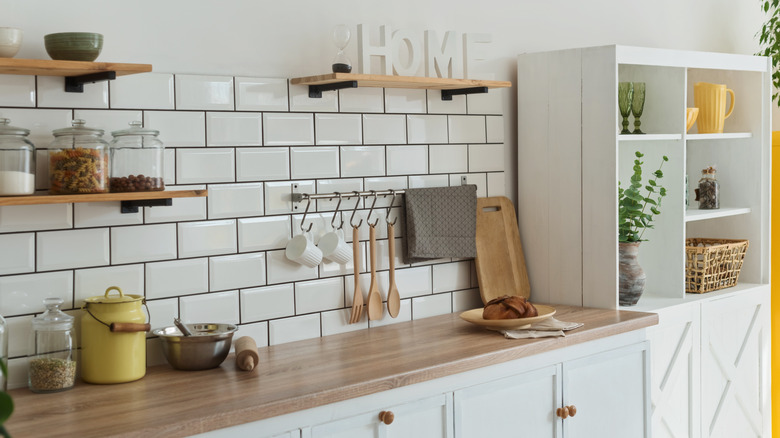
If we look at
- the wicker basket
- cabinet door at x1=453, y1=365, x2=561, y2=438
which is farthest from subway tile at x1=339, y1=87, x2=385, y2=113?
the wicker basket

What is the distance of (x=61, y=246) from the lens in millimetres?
2281

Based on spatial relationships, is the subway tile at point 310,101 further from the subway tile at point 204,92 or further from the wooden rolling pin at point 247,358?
the wooden rolling pin at point 247,358

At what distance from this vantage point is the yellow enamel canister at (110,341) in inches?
87.6

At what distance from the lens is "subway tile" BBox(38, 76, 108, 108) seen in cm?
224

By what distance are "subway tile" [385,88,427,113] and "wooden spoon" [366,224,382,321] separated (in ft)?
1.50

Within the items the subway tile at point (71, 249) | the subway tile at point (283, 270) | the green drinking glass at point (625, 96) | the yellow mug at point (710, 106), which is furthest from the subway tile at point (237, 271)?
the yellow mug at point (710, 106)

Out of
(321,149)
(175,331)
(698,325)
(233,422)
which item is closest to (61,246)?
(175,331)

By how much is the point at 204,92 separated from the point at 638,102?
1.85m

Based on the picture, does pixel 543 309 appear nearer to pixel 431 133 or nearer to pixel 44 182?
pixel 431 133

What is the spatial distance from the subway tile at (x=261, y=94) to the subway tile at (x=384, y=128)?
357 millimetres

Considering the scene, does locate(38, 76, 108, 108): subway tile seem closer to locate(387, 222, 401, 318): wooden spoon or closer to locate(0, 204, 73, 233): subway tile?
locate(0, 204, 73, 233): subway tile

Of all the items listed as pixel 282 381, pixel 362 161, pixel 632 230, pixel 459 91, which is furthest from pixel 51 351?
pixel 632 230

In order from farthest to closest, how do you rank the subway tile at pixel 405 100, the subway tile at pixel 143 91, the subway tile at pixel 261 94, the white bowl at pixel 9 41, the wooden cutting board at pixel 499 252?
1. the wooden cutting board at pixel 499 252
2. the subway tile at pixel 405 100
3. the subway tile at pixel 261 94
4. the subway tile at pixel 143 91
5. the white bowl at pixel 9 41

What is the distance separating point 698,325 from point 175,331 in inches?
84.0
